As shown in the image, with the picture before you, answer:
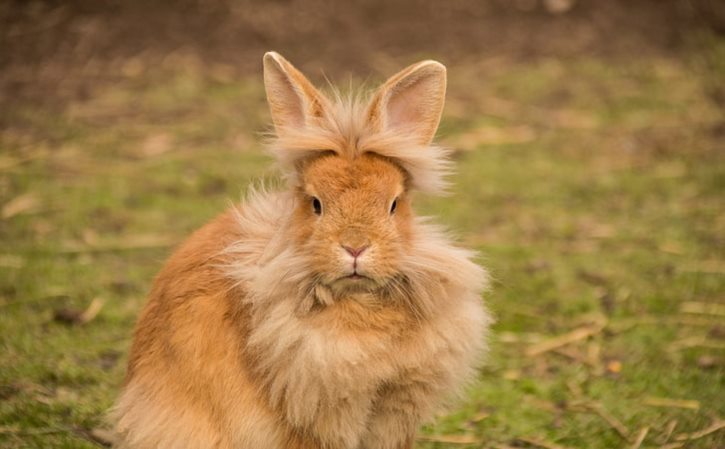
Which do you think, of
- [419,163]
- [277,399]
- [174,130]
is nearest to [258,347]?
[277,399]

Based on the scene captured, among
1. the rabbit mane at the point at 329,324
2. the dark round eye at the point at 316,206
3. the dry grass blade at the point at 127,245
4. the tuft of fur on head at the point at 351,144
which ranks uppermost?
the tuft of fur on head at the point at 351,144

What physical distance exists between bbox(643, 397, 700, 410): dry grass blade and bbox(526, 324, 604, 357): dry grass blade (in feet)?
1.73

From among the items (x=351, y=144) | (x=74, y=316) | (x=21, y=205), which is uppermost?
(x=351, y=144)

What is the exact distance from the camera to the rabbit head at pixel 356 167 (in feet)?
8.60

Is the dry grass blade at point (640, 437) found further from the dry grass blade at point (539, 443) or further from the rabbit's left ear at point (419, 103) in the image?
the rabbit's left ear at point (419, 103)

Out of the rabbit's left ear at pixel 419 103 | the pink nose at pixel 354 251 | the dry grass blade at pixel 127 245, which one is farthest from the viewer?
the dry grass blade at pixel 127 245

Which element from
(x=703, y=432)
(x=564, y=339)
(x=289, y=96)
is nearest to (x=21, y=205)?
(x=564, y=339)

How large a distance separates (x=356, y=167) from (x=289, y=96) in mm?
311

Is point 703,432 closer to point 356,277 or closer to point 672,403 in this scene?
point 672,403

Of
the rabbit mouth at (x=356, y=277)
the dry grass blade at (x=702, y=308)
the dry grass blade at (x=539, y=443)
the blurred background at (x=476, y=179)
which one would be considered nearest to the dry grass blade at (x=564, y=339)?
the blurred background at (x=476, y=179)

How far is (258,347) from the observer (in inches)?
108

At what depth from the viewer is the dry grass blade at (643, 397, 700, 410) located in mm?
3739

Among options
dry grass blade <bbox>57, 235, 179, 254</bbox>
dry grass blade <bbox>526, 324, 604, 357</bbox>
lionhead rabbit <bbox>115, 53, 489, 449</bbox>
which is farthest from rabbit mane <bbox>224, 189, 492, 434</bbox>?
dry grass blade <bbox>57, 235, 179, 254</bbox>

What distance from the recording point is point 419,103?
2.87 metres
